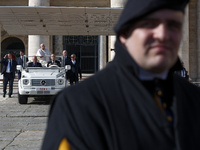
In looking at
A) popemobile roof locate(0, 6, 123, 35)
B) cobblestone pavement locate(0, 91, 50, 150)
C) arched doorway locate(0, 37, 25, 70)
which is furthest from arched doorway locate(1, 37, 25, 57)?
cobblestone pavement locate(0, 91, 50, 150)

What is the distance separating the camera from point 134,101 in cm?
132

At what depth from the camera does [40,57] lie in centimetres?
1248

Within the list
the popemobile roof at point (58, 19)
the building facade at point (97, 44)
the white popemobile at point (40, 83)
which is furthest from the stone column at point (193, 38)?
the white popemobile at point (40, 83)

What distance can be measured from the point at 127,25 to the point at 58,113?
42cm

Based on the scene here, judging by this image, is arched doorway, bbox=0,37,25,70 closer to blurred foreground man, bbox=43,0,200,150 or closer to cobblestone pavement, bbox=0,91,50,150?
cobblestone pavement, bbox=0,91,50,150

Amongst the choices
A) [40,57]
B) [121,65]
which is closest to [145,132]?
[121,65]

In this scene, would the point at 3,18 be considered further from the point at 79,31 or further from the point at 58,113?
the point at 58,113

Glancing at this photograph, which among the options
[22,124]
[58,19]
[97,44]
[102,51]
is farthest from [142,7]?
[97,44]

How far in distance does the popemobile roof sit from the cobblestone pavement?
9.58 ft

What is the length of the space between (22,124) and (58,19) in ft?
18.1

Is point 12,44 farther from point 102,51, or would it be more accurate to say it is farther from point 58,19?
point 58,19

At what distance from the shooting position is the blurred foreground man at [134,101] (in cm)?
126

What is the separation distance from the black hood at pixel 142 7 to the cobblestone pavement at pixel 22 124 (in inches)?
200

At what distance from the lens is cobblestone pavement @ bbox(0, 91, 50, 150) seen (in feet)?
21.5
